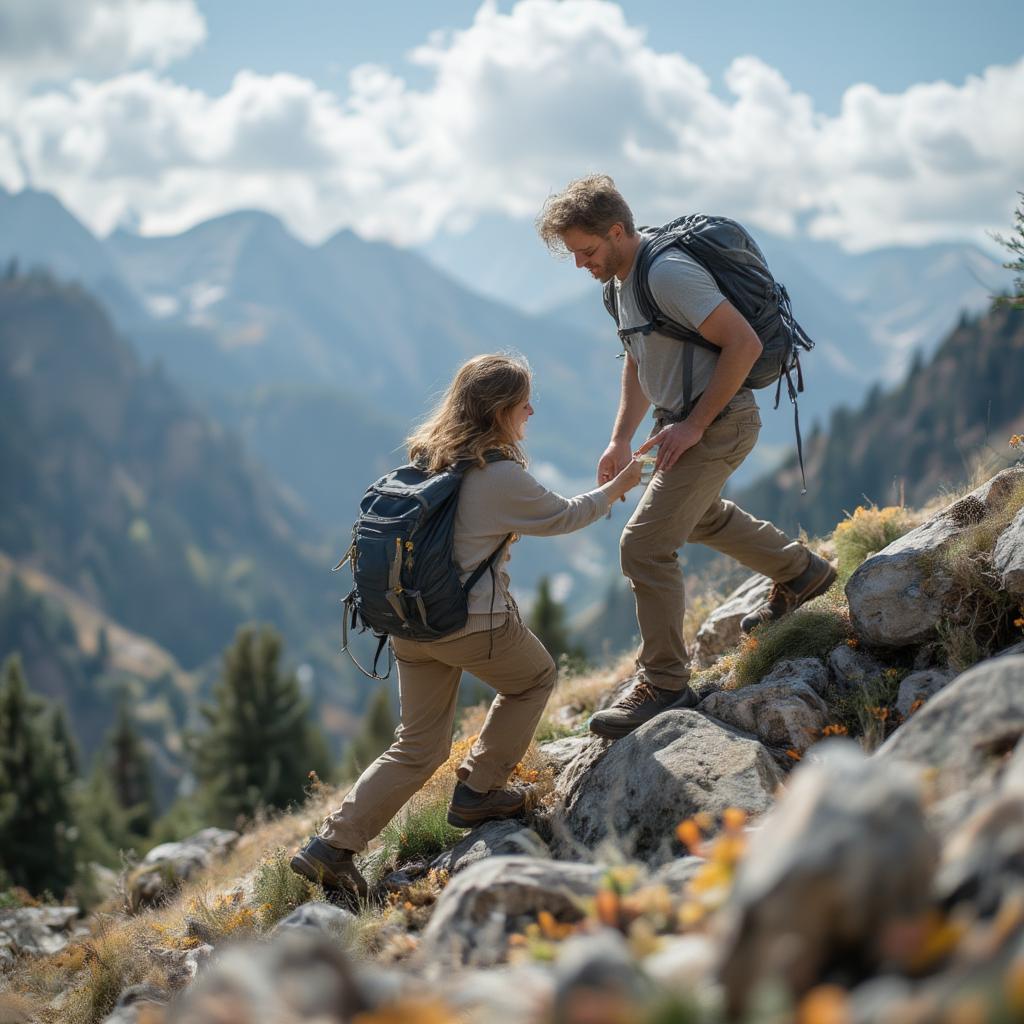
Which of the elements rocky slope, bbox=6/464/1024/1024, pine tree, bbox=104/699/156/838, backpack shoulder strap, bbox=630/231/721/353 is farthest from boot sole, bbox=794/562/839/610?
pine tree, bbox=104/699/156/838

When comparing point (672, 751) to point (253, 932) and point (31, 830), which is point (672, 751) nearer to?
point (253, 932)

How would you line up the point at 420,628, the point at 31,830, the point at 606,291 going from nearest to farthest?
the point at 420,628, the point at 606,291, the point at 31,830

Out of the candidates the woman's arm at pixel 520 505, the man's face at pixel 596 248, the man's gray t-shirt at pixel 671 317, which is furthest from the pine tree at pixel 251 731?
the man's face at pixel 596 248

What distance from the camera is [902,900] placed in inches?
106

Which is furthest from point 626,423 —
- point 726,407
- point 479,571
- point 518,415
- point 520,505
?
point 479,571

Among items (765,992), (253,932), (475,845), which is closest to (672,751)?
(475,845)

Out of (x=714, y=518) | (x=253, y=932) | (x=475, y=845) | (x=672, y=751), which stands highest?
(x=714, y=518)

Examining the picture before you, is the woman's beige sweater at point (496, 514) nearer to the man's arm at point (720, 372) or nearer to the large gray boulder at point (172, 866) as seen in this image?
the man's arm at point (720, 372)

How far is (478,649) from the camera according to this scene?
6.02 meters

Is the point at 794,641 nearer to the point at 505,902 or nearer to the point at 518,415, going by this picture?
the point at 518,415

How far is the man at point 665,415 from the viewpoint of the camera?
19.4 feet

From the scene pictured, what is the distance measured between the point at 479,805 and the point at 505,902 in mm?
2726

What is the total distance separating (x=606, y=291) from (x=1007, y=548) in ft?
10.7

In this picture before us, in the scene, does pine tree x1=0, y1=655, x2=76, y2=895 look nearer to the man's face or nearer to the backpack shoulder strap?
Result: the man's face
